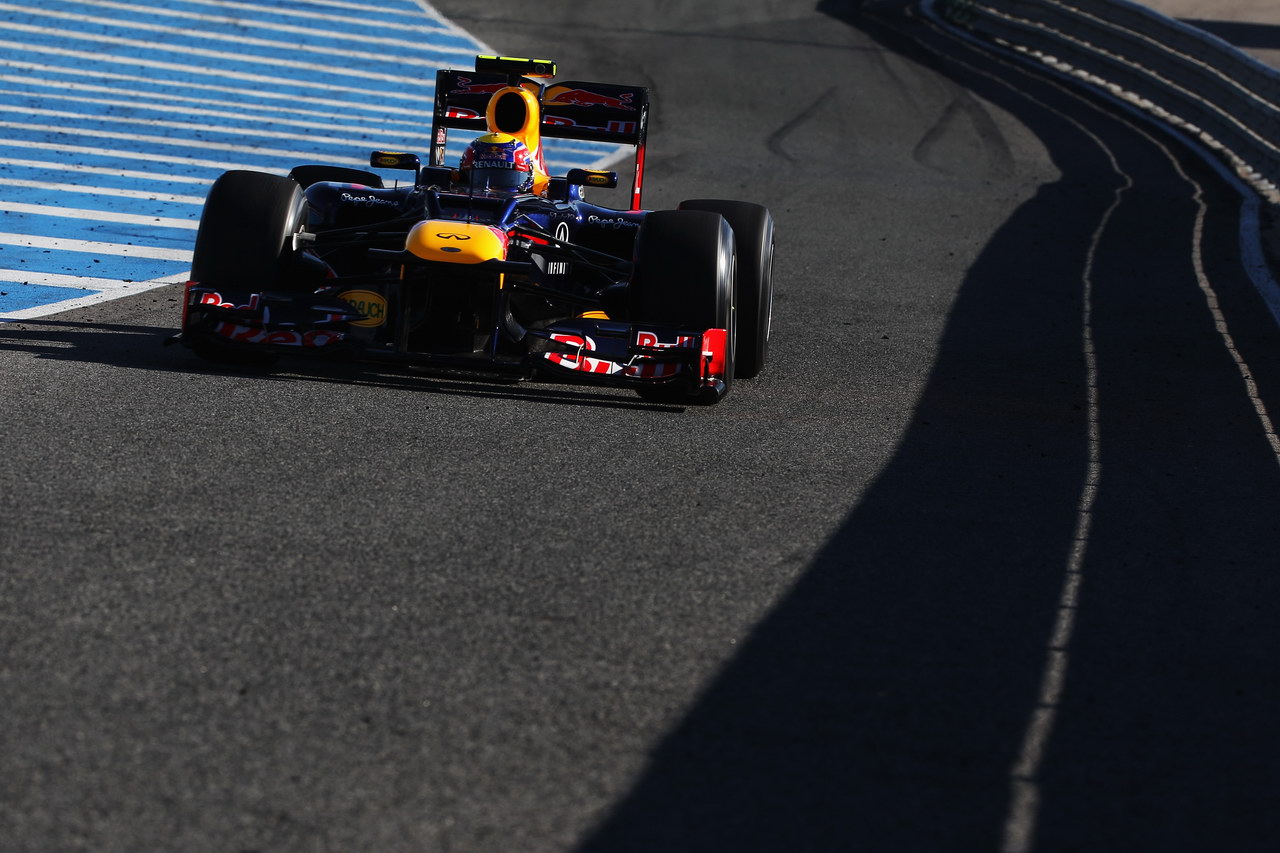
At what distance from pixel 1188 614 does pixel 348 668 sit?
2485mm

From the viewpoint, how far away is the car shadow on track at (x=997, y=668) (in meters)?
3.28

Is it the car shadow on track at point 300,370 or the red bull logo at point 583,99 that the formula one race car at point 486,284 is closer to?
the car shadow on track at point 300,370

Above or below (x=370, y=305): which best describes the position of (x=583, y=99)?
above

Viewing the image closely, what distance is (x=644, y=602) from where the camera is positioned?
4422 mm

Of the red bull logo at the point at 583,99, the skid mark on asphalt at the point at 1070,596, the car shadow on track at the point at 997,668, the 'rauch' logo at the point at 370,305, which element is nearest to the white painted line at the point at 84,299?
the 'rauch' logo at the point at 370,305

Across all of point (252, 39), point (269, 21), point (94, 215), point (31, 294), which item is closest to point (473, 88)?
point (31, 294)

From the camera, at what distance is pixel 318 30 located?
2109 cm

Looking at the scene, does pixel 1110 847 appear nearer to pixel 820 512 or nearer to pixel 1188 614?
pixel 1188 614

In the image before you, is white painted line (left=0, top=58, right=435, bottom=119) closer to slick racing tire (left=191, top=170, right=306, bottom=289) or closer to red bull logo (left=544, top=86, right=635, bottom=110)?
red bull logo (left=544, top=86, right=635, bottom=110)

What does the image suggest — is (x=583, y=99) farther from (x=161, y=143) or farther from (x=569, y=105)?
(x=161, y=143)

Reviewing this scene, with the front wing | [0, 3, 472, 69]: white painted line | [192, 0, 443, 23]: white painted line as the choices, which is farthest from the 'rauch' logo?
[192, 0, 443, 23]: white painted line

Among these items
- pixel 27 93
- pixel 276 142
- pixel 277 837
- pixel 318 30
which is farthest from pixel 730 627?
pixel 318 30

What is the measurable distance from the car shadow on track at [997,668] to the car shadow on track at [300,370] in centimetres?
153

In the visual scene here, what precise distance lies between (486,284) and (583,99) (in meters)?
2.36
